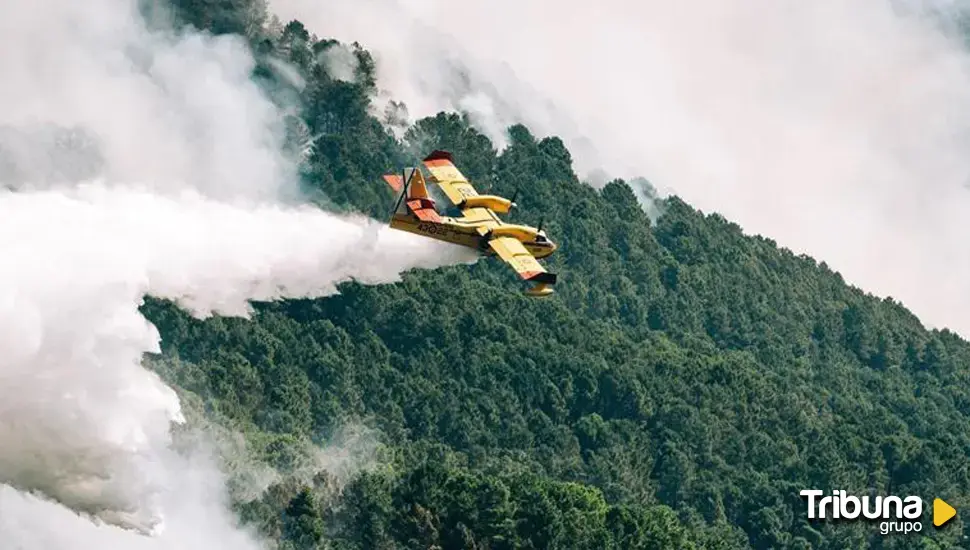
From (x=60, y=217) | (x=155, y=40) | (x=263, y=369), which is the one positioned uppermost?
(x=155, y=40)

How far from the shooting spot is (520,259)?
365ft

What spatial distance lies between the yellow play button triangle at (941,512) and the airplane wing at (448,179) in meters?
55.5

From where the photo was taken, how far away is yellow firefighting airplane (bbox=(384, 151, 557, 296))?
111 meters

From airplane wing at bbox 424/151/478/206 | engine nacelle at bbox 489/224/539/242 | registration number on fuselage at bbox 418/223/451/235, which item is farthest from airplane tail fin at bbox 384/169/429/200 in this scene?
airplane wing at bbox 424/151/478/206

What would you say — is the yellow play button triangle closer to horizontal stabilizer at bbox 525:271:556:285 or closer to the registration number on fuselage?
horizontal stabilizer at bbox 525:271:556:285

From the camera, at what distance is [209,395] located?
147125 mm

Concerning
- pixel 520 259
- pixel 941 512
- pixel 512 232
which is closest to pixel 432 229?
pixel 512 232

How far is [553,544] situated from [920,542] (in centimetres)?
3563

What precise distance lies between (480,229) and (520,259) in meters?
2.35

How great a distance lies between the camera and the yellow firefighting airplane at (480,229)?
11062 cm

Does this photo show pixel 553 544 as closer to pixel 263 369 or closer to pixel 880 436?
pixel 263 369

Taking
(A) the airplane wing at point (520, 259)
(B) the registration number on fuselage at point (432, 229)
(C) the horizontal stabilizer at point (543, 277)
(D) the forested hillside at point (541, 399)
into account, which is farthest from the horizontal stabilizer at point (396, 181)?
(D) the forested hillside at point (541, 399)

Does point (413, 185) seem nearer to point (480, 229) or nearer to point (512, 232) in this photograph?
point (480, 229)

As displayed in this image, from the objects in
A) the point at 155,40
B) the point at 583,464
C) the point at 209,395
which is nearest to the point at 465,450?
the point at 583,464
